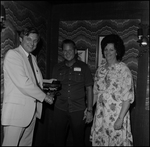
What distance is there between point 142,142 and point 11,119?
221 centimetres

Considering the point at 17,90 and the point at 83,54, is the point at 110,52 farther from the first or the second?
the point at 17,90

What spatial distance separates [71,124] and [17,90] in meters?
0.95

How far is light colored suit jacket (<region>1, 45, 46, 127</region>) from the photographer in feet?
6.33

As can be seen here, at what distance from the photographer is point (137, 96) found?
9.53 feet

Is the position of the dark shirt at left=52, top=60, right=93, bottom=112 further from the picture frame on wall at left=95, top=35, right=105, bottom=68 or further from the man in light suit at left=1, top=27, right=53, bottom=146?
the picture frame on wall at left=95, top=35, right=105, bottom=68

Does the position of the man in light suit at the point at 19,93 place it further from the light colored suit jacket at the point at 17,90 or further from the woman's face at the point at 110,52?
the woman's face at the point at 110,52

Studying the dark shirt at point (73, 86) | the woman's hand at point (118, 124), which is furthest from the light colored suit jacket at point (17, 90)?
the woman's hand at point (118, 124)

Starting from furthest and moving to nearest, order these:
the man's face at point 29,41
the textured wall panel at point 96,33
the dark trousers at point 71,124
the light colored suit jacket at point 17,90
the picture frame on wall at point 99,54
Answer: the picture frame on wall at point 99,54 < the textured wall panel at point 96,33 < the dark trousers at point 71,124 < the man's face at point 29,41 < the light colored suit jacket at point 17,90

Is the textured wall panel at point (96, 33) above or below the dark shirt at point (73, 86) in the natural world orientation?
above

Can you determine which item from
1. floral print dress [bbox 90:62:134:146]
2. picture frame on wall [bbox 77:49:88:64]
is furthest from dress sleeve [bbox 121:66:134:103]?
picture frame on wall [bbox 77:49:88:64]

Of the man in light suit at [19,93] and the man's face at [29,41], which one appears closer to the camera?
the man in light suit at [19,93]

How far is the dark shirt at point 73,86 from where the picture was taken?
96.1 inches

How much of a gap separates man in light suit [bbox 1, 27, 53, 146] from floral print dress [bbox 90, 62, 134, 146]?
0.72 m


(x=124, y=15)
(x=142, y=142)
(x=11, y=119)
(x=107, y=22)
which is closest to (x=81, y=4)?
(x=107, y=22)
